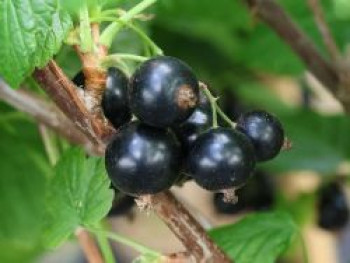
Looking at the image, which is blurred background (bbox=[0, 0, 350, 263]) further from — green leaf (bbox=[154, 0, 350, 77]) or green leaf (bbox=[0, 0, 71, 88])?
green leaf (bbox=[0, 0, 71, 88])

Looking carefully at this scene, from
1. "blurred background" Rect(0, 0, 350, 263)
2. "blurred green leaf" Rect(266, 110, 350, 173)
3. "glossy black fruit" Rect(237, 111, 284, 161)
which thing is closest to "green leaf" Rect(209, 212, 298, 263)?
"blurred background" Rect(0, 0, 350, 263)

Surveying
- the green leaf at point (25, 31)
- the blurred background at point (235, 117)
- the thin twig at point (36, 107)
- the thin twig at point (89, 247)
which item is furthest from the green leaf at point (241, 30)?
the green leaf at point (25, 31)

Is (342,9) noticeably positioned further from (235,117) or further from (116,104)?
(116,104)

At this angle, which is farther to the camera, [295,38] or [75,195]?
[295,38]

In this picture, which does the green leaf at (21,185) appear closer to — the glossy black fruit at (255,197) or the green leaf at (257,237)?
the glossy black fruit at (255,197)

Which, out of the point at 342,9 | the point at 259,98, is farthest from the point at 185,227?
the point at 259,98

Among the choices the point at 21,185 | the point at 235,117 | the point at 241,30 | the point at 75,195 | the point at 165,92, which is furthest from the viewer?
the point at 241,30

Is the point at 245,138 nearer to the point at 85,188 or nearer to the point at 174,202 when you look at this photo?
the point at 174,202

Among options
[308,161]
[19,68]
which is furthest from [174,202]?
[308,161]
